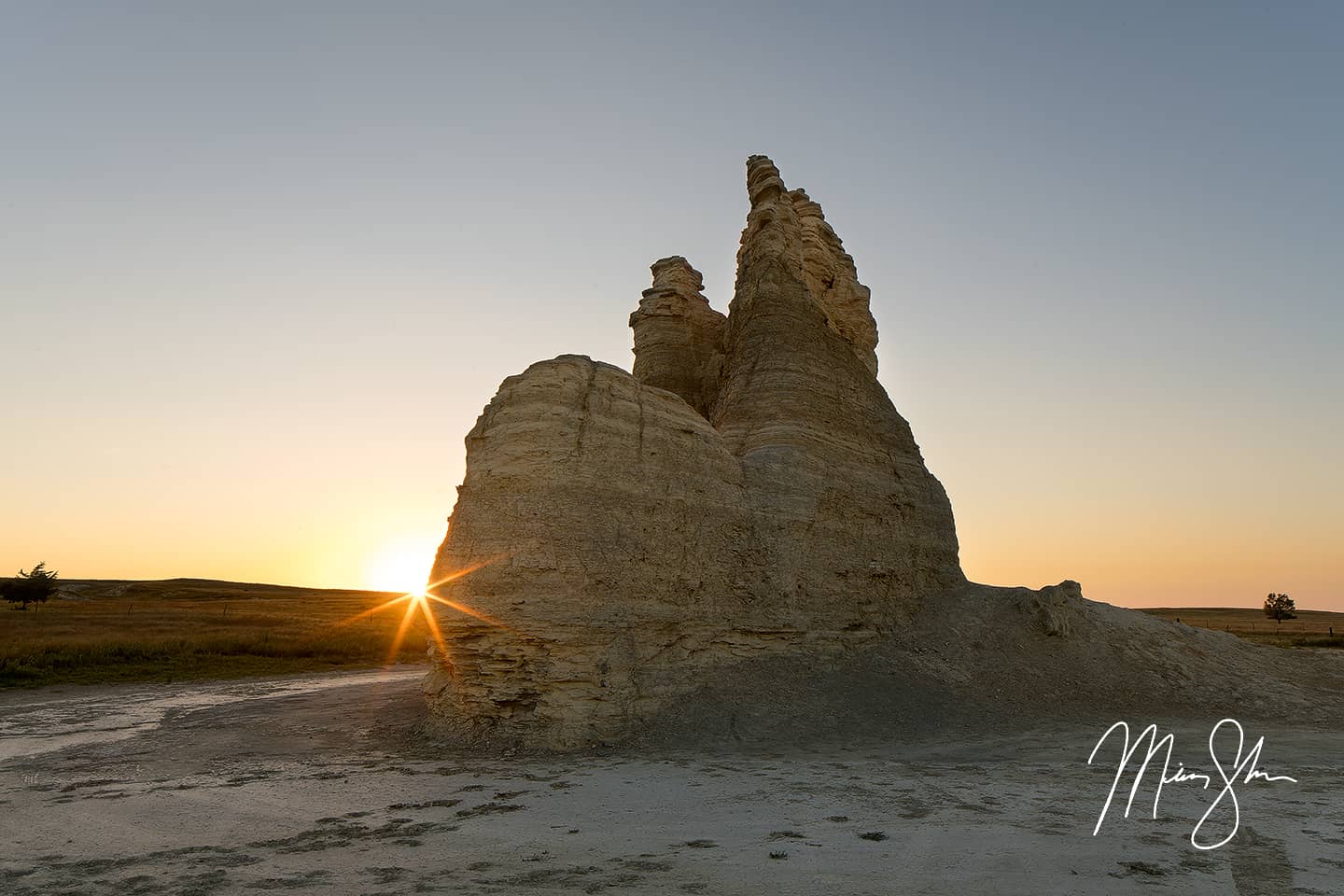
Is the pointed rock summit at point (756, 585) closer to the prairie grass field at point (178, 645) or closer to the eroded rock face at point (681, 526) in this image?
the eroded rock face at point (681, 526)

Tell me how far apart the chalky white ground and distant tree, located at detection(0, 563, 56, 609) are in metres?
55.1

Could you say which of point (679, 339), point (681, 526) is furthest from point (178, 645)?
point (681, 526)

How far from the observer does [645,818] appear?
1015 centimetres

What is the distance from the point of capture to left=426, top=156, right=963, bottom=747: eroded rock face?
1521 centimetres

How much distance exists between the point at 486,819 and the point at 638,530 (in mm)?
7388

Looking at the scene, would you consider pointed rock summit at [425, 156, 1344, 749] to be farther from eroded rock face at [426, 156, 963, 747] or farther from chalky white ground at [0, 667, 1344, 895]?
chalky white ground at [0, 667, 1344, 895]

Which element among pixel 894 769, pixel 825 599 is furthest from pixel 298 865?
pixel 825 599

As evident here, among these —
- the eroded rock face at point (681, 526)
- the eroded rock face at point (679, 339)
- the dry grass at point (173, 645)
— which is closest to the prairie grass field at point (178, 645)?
the dry grass at point (173, 645)

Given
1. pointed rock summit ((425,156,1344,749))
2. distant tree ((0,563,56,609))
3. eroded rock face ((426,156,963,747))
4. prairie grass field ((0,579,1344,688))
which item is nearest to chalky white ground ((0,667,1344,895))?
pointed rock summit ((425,156,1344,749))

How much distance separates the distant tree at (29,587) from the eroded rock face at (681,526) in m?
62.0

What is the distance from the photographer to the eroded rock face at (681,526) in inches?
599

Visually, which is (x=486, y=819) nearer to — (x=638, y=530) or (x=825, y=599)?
(x=638, y=530)

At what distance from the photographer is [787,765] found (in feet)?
44.9

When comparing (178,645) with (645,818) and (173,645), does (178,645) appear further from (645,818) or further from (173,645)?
(645,818)
